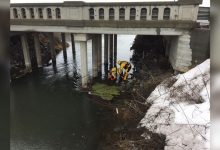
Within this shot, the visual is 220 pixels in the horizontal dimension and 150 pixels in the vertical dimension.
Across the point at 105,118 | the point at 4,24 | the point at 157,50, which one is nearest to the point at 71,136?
the point at 105,118

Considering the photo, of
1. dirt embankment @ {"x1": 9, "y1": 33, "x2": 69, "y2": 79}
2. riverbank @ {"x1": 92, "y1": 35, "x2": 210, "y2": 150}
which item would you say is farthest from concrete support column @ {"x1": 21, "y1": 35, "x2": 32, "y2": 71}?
riverbank @ {"x1": 92, "y1": 35, "x2": 210, "y2": 150}

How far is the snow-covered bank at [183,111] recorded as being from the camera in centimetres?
1181

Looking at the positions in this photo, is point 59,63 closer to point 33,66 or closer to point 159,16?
point 33,66

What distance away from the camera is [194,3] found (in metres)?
19.2

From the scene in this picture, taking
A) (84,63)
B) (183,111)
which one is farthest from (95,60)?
(183,111)

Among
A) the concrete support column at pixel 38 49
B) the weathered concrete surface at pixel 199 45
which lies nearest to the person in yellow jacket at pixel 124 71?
the weathered concrete surface at pixel 199 45

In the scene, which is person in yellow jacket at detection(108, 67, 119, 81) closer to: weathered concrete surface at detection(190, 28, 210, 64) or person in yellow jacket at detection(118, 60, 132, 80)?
person in yellow jacket at detection(118, 60, 132, 80)

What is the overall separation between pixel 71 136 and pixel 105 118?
342 cm

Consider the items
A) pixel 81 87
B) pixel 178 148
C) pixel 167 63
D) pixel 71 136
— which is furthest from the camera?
pixel 167 63

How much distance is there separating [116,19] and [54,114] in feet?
34.5

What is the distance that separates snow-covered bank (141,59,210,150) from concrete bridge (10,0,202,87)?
364cm

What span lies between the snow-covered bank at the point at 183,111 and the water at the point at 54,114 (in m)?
4.55

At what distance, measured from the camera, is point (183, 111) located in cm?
1370

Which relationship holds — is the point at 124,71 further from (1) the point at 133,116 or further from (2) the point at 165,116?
(2) the point at 165,116
